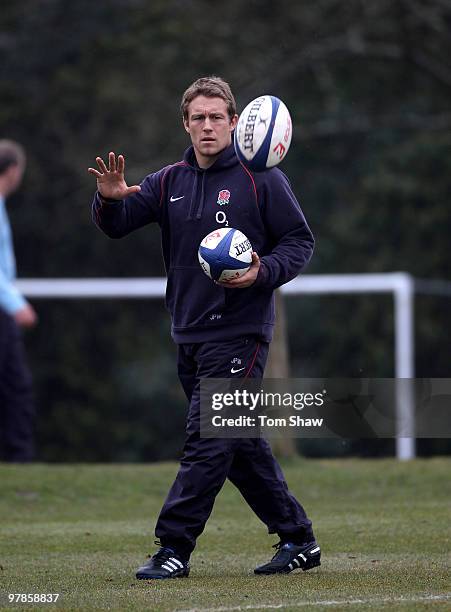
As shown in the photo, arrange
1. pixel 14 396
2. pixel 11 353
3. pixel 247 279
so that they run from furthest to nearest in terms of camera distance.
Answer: pixel 14 396, pixel 11 353, pixel 247 279

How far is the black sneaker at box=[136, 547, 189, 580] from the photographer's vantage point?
6.14m

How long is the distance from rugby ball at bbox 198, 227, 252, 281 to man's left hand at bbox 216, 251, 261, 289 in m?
0.02

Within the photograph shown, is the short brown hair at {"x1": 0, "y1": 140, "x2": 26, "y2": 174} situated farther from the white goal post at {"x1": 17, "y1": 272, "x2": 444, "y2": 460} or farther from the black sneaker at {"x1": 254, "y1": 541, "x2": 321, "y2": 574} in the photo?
the black sneaker at {"x1": 254, "y1": 541, "x2": 321, "y2": 574}

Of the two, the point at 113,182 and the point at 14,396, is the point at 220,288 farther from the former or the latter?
the point at 14,396

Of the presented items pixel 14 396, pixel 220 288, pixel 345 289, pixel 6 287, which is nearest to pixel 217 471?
pixel 220 288

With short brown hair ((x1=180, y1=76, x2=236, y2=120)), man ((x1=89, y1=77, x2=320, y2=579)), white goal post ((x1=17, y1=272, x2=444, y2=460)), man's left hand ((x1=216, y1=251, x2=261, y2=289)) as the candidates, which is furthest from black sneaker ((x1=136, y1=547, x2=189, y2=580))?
white goal post ((x1=17, y1=272, x2=444, y2=460))

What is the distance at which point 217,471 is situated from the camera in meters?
6.22

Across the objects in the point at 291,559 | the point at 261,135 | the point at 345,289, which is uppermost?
the point at 261,135

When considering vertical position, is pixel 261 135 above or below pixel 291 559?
above

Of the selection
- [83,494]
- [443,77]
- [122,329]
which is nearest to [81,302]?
[122,329]

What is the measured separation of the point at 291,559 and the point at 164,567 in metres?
0.64

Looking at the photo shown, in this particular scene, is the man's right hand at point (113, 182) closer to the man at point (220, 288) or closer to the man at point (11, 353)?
the man at point (220, 288)

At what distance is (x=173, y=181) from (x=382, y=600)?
222 centimetres

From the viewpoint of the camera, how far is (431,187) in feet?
86.2
